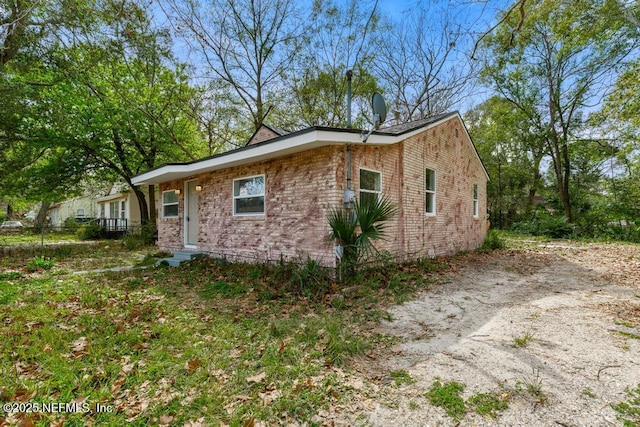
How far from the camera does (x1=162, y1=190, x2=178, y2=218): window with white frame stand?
1128 centimetres

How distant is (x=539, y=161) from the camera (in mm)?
22656

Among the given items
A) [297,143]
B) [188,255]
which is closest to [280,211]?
[297,143]

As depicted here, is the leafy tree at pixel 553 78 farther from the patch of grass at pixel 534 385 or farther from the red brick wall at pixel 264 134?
the patch of grass at pixel 534 385

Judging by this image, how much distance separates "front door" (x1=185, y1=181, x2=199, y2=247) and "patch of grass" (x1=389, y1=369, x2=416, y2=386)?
30.2 feet

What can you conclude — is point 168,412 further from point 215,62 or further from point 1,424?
point 215,62

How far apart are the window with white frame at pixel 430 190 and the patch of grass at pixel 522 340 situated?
5.76m

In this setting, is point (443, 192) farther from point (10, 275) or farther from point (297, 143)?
point (10, 275)

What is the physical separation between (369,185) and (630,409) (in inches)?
217

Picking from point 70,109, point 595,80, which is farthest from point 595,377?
point 595,80

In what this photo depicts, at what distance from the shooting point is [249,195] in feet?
28.0

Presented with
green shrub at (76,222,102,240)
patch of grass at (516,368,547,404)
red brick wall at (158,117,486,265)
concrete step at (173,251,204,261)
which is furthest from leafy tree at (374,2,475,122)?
green shrub at (76,222,102,240)

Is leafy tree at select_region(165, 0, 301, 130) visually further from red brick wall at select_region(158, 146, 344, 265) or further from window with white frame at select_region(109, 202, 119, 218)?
window with white frame at select_region(109, 202, 119, 218)

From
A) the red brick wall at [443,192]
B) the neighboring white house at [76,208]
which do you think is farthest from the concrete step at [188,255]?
the neighboring white house at [76,208]

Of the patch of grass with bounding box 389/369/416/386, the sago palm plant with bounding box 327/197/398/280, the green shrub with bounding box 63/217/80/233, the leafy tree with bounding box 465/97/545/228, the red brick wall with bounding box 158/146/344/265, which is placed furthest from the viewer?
the leafy tree with bounding box 465/97/545/228
